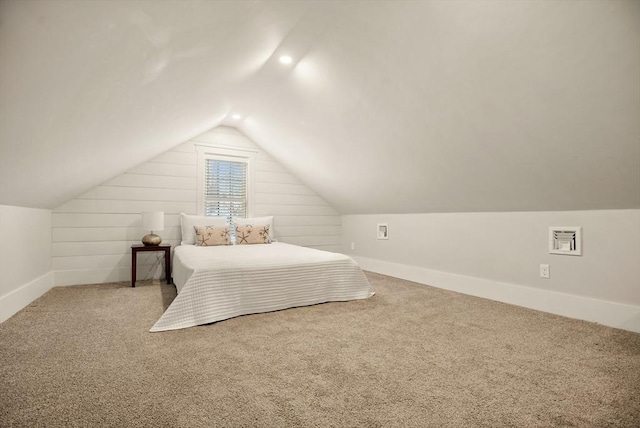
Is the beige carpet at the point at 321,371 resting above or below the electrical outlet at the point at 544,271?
below

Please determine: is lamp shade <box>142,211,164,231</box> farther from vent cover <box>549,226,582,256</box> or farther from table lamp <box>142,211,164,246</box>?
vent cover <box>549,226,582,256</box>

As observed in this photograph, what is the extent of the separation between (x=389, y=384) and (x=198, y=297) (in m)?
1.53

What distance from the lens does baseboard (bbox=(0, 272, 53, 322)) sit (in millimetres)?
2386

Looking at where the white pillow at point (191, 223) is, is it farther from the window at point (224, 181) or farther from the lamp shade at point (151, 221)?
the lamp shade at point (151, 221)

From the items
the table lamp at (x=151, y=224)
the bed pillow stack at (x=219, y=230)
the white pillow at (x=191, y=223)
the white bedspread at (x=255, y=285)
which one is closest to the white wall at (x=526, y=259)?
→ the white bedspread at (x=255, y=285)

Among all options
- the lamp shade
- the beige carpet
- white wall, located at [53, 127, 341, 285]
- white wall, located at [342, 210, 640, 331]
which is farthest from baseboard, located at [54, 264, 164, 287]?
white wall, located at [342, 210, 640, 331]

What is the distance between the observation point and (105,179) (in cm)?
388

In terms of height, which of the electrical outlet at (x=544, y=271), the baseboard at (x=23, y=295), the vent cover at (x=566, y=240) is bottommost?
the baseboard at (x=23, y=295)

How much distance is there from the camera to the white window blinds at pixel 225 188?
15.8 feet

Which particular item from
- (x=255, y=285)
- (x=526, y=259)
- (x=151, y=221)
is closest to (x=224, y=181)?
(x=151, y=221)

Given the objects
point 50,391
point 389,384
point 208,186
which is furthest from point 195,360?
point 208,186

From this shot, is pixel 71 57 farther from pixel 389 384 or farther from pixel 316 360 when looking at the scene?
pixel 389 384

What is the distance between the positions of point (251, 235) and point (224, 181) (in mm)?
1044

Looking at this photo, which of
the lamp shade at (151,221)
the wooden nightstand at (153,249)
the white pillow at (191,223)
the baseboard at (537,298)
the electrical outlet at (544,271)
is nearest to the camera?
the baseboard at (537,298)
